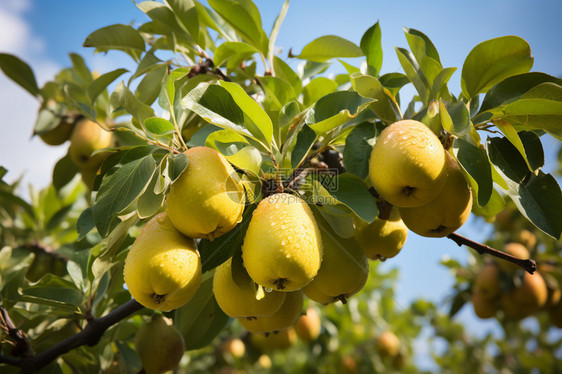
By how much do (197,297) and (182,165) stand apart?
1.81 ft

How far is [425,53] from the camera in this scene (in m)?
1.19

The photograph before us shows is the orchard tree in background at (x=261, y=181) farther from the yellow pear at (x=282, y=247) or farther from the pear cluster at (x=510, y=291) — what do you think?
the pear cluster at (x=510, y=291)

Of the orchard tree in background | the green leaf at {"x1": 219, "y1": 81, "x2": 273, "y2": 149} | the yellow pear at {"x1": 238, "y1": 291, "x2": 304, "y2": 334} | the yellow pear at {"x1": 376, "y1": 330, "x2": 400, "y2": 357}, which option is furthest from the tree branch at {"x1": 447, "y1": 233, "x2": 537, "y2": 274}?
the yellow pear at {"x1": 376, "y1": 330, "x2": 400, "y2": 357}

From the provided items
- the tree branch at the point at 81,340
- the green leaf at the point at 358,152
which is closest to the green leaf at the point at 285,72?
the green leaf at the point at 358,152

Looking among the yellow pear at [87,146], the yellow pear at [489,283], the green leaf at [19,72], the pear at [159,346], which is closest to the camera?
the pear at [159,346]

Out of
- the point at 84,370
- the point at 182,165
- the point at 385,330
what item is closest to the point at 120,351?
the point at 84,370

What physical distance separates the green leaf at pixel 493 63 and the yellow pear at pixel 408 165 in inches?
10.3

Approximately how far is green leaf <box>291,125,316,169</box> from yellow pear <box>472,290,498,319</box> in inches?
90.2

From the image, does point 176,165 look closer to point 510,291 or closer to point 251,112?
point 251,112

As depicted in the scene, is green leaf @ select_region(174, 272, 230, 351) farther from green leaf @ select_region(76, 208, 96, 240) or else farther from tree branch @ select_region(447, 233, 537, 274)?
tree branch @ select_region(447, 233, 537, 274)

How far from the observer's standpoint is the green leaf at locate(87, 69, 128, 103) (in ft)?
4.86

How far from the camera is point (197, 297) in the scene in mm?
1325

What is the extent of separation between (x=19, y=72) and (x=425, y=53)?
1610mm

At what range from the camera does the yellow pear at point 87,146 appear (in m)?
1.89
